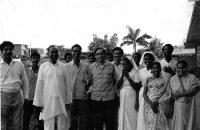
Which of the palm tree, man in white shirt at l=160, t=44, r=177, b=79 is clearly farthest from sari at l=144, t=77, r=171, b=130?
the palm tree

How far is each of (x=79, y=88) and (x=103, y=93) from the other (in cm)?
62

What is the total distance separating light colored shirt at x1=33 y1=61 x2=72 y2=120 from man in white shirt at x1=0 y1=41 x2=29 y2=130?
0.37 m

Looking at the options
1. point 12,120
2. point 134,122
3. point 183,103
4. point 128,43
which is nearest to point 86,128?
point 134,122

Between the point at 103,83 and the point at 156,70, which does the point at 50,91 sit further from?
the point at 156,70

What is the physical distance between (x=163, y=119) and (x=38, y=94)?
249cm

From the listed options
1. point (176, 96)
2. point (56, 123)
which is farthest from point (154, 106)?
point (56, 123)

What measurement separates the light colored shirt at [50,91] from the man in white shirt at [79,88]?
19.1 inches

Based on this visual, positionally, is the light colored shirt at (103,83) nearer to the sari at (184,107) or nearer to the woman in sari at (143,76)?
the woman in sari at (143,76)

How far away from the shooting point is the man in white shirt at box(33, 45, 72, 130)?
19.3ft

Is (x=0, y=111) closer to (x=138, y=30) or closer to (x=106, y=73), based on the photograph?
(x=106, y=73)

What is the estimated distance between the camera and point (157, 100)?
578cm

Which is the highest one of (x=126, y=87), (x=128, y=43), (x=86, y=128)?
(x=128, y=43)

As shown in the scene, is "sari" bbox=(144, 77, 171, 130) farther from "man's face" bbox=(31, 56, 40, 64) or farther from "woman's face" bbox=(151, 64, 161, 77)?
"man's face" bbox=(31, 56, 40, 64)

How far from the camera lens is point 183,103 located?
6.00 meters
